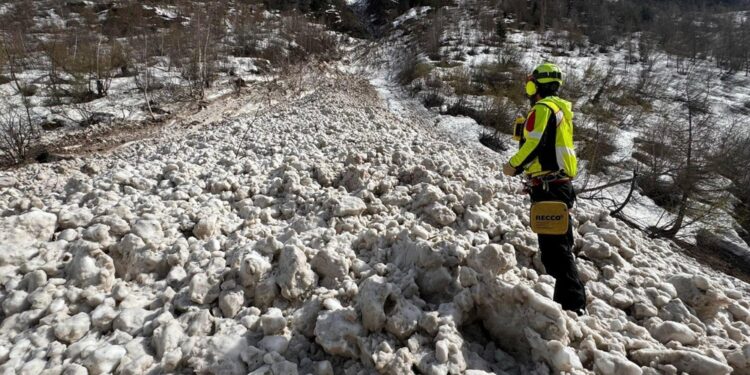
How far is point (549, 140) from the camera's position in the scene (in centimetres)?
272

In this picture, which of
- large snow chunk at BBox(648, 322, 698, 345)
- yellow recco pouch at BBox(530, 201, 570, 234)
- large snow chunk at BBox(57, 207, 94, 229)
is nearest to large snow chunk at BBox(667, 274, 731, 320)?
large snow chunk at BBox(648, 322, 698, 345)

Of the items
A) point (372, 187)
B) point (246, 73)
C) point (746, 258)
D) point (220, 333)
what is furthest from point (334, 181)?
point (246, 73)

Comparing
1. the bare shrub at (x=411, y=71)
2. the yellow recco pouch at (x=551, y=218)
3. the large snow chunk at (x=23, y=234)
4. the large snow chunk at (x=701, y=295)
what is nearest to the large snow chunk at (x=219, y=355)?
the large snow chunk at (x=23, y=234)

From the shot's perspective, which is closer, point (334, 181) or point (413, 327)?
point (413, 327)

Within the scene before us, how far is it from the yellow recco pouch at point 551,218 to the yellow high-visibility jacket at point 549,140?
30 centimetres

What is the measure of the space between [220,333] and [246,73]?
51.9ft

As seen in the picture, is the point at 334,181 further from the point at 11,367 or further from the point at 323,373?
the point at 11,367

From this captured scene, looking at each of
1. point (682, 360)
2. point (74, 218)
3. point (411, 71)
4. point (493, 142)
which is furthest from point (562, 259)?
point (411, 71)

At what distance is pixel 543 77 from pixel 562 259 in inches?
58.2

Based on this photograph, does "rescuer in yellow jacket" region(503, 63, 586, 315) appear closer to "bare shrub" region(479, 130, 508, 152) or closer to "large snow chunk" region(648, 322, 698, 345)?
"large snow chunk" region(648, 322, 698, 345)

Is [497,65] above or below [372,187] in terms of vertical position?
above

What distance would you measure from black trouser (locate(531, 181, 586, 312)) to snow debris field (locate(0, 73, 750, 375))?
123 mm

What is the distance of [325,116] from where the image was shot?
9.12m

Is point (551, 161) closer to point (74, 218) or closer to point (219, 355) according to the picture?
point (219, 355)
